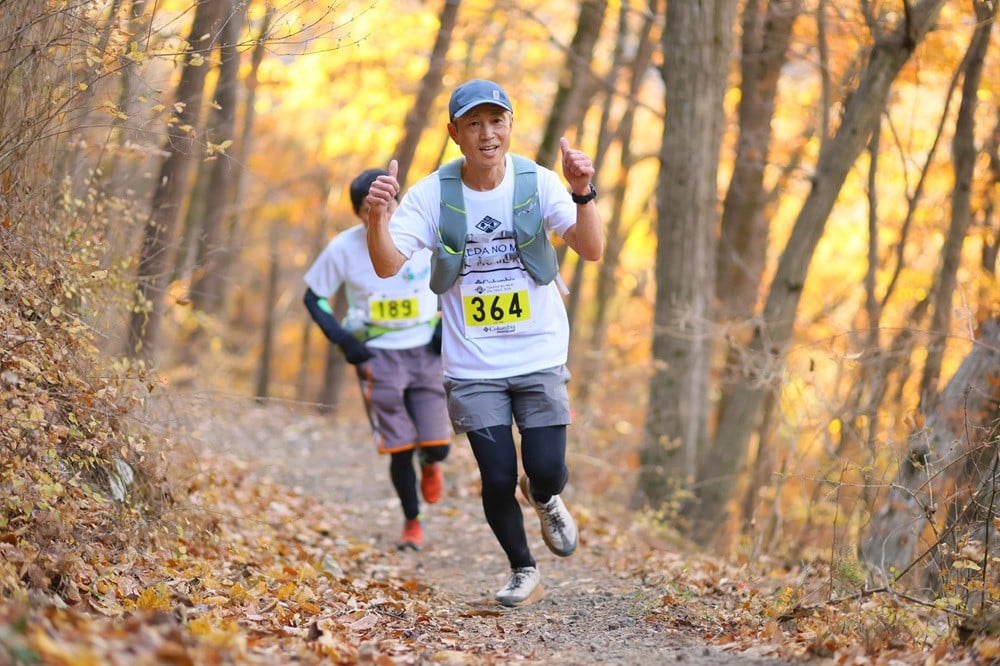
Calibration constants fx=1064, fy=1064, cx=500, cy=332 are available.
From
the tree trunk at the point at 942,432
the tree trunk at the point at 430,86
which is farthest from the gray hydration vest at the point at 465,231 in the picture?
the tree trunk at the point at 430,86

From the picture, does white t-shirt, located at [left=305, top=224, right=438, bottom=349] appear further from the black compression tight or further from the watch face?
the watch face

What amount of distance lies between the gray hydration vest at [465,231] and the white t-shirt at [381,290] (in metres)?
1.76

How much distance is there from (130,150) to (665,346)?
5219 millimetres

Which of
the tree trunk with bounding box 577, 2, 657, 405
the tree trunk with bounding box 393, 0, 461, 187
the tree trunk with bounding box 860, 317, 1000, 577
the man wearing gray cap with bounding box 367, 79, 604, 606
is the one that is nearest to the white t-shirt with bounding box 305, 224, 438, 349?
the man wearing gray cap with bounding box 367, 79, 604, 606

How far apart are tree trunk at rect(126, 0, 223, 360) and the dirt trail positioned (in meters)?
0.64

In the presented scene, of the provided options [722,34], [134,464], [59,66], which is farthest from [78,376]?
[722,34]

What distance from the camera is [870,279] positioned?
10914 mm

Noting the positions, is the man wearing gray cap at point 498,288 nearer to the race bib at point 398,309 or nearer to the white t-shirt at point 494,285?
the white t-shirt at point 494,285

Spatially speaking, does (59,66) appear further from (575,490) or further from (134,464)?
(575,490)

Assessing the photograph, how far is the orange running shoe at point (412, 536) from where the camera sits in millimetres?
7203

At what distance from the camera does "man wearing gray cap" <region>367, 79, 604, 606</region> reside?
16.4ft

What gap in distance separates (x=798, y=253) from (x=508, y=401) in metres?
4.84

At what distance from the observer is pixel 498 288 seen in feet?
16.6

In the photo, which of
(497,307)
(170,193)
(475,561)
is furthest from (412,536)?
(170,193)
